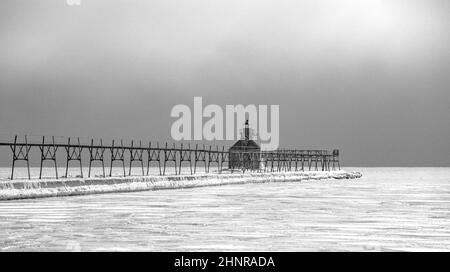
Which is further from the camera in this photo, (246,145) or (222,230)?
(246,145)

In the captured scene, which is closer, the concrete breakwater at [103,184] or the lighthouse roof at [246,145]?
the concrete breakwater at [103,184]

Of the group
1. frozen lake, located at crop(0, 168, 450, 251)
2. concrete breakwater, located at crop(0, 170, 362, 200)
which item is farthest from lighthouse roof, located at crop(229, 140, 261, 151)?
frozen lake, located at crop(0, 168, 450, 251)

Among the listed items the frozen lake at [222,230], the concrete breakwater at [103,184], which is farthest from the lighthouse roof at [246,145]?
the frozen lake at [222,230]

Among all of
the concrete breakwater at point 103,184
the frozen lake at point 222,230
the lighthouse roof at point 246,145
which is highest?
the lighthouse roof at point 246,145

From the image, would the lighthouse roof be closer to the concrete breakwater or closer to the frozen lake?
the concrete breakwater

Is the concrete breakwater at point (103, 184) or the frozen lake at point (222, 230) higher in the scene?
the concrete breakwater at point (103, 184)

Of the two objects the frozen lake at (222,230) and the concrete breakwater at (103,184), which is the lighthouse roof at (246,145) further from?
the frozen lake at (222,230)

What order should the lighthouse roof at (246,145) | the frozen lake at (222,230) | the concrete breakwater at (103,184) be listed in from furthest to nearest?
1. the lighthouse roof at (246,145)
2. the concrete breakwater at (103,184)
3. the frozen lake at (222,230)

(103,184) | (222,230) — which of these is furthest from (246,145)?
(222,230)

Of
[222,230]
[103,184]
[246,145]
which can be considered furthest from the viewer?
[246,145]

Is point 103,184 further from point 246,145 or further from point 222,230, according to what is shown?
point 246,145

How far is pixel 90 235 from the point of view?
18328 millimetres
